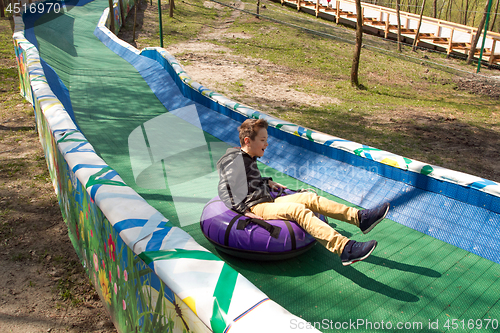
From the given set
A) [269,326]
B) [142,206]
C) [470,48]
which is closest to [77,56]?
[142,206]

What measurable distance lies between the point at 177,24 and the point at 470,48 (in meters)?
15.6

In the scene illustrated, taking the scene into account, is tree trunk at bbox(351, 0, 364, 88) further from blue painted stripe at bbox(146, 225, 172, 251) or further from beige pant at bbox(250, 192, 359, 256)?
blue painted stripe at bbox(146, 225, 172, 251)

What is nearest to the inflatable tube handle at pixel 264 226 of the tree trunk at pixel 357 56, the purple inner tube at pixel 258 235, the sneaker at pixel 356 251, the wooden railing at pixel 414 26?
the purple inner tube at pixel 258 235

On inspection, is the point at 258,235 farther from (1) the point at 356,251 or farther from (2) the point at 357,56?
(2) the point at 357,56

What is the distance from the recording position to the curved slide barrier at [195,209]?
6.11 ft

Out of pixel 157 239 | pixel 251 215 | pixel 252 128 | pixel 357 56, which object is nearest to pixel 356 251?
pixel 251 215

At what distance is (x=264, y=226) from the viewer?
3.32m

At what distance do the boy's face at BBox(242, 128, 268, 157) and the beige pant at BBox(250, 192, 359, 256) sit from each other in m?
0.49

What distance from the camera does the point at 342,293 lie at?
3107 millimetres

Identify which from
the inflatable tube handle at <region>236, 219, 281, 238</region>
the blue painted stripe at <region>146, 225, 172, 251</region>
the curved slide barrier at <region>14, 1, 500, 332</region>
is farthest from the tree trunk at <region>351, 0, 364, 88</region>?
the blue painted stripe at <region>146, 225, 172, 251</region>

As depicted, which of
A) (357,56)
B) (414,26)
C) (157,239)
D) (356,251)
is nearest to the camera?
(157,239)

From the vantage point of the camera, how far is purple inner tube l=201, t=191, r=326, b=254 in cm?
329

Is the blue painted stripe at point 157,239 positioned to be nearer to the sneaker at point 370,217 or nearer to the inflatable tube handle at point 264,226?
the inflatable tube handle at point 264,226

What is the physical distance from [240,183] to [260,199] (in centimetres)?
24
